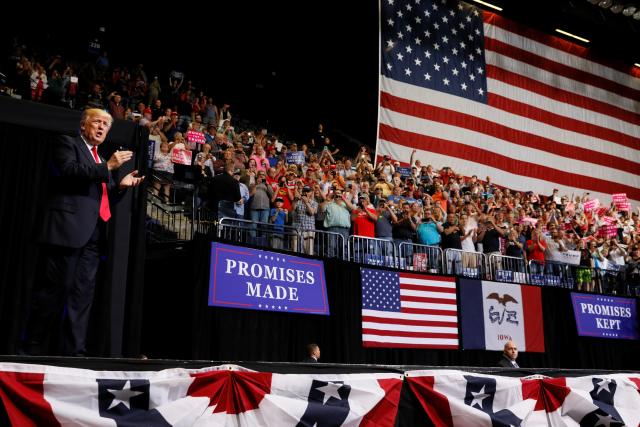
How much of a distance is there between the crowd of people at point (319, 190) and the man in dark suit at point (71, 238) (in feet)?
18.2

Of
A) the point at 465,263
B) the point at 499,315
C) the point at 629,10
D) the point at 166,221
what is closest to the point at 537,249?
the point at 499,315

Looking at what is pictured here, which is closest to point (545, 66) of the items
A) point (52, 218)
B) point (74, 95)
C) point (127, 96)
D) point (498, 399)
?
point (127, 96)

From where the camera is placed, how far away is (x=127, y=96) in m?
15.6

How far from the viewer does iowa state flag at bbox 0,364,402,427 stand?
3.44 meters

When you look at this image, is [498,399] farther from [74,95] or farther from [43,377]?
[74,95]

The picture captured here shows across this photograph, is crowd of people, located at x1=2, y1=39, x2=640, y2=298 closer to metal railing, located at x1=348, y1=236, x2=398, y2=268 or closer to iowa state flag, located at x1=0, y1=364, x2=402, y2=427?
metal railing, located at x1=348, y1=236, x2=398, y2=268

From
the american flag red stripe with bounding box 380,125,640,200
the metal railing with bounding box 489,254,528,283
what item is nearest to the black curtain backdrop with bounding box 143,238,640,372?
the metal railing with bounding box 489,254,528,283

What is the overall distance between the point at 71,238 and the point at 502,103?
65.4 feet

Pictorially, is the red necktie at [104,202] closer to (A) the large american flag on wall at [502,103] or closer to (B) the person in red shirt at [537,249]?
(B) the person in red shirt at [537,249]

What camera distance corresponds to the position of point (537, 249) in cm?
1472

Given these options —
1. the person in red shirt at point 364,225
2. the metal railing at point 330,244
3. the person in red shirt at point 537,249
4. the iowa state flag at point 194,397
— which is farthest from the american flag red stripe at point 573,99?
the iowa state flag at point 194,397

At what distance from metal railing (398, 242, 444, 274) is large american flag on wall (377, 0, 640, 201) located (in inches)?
265

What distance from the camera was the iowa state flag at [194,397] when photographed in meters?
3.44

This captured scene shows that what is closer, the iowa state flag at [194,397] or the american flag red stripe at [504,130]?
the iowa state flag at [194,397]
